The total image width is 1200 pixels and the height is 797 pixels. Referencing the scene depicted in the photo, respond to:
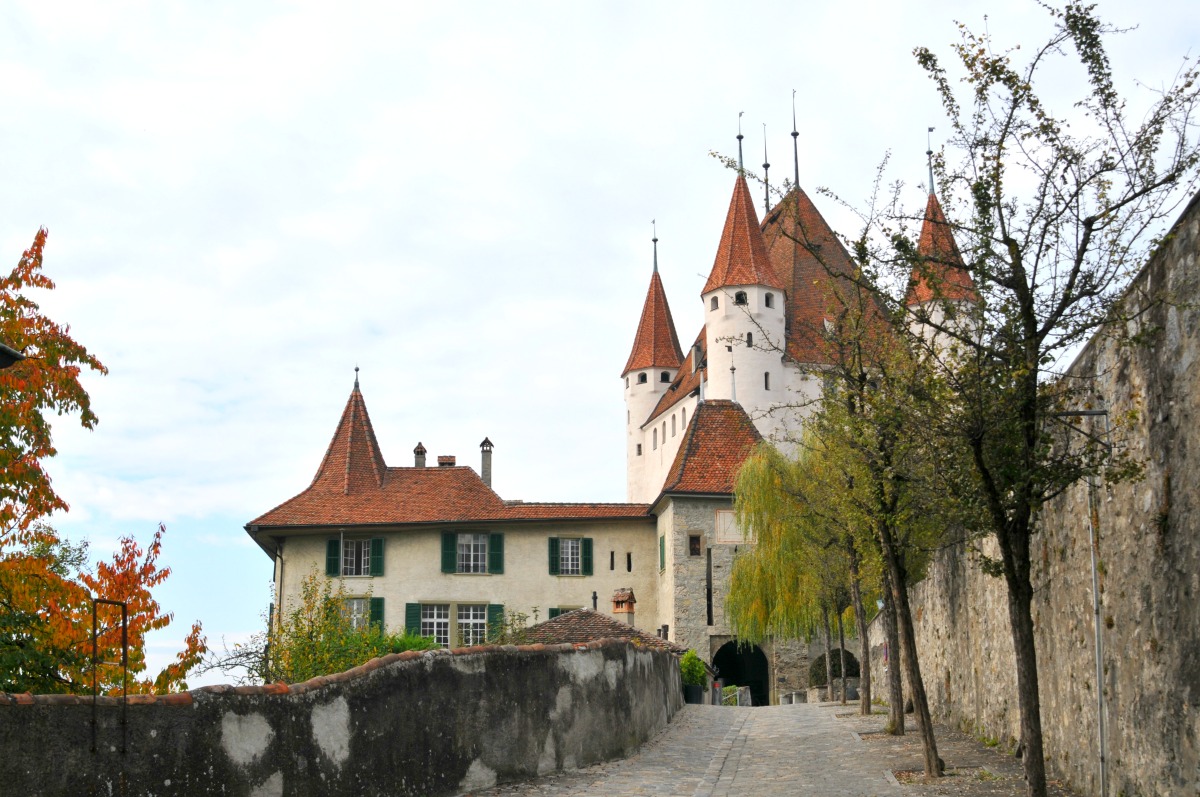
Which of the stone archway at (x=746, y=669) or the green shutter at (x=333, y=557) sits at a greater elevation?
the green shutter at (x=333, y=557)

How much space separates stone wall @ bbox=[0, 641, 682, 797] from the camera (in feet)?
22.7

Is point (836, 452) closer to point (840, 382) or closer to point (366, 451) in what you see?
point (840, 382)

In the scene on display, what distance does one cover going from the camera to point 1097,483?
10516 millimetres

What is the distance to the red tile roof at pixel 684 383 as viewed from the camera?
61566 mm

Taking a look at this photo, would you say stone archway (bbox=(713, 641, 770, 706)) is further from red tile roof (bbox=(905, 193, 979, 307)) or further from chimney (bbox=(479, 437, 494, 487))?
red tile roof (bbox=(905, 193, 979, 307))

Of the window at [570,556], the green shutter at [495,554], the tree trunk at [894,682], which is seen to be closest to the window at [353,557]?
the green shutter at [495,554]

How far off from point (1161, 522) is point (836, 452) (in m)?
7.23

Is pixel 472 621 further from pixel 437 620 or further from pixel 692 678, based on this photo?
pixel 692 678

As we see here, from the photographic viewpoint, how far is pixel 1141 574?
9.23 m

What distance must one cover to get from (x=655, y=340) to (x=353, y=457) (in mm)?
25822

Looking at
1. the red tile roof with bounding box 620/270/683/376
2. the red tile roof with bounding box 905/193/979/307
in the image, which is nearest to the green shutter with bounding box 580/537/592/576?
the red tile roof with bounding box 620/270/683/376

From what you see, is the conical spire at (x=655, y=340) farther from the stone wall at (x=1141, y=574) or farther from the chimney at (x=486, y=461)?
the stone wall at (x=1141, y=574)

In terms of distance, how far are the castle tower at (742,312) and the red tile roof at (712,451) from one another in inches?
289

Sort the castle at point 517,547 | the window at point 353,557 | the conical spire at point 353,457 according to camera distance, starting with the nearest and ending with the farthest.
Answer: the castle at point 517,547
the window at point 353,557
the conical spire at point 353,457
